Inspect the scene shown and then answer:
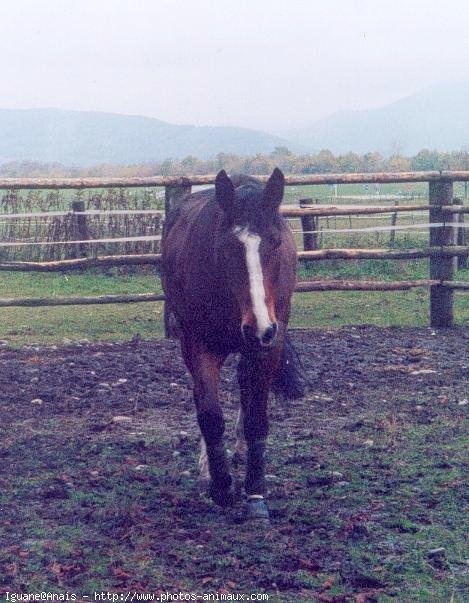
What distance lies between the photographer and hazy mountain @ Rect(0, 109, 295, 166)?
331 ft

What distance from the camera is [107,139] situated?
145625mm

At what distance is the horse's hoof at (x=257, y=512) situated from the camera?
381 cm

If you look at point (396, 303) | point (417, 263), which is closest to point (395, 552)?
point (396, 303)

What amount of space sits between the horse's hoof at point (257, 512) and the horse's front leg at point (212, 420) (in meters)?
0.19

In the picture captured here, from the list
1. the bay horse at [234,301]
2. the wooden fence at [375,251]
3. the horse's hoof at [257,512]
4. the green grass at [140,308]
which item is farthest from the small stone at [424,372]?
the horse's hoof at [257,512]

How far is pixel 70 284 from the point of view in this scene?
1255cm

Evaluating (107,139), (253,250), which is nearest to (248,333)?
(253,250)

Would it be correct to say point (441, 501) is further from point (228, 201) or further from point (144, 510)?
point (228, 201)

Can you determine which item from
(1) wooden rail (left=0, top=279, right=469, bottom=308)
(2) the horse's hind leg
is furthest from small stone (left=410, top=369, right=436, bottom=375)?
(2) the horse's hind leg

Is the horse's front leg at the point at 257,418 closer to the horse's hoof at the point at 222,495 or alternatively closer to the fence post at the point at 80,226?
the horse's hoof at the point at 222,495

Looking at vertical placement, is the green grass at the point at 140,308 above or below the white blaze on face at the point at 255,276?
below

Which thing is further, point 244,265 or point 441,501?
point 441,501

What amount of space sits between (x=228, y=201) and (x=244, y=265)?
1.10 ft

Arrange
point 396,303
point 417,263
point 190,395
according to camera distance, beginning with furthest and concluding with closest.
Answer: point 417,263 → point 396,303 → point 190,395
